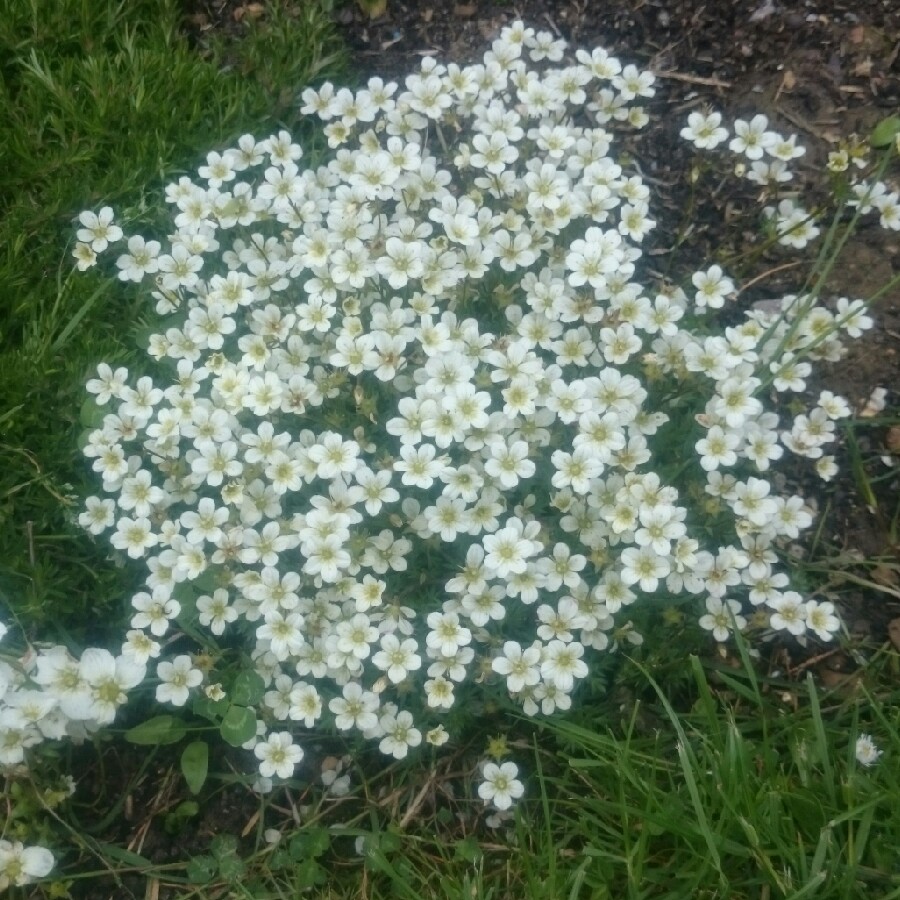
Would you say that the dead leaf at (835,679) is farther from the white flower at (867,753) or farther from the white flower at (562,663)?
the white flower at (562,663)

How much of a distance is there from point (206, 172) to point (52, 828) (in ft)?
8.14

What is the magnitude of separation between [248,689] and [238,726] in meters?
0.13

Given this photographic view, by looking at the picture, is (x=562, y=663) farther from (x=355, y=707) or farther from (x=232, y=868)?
(x=232, y=868)

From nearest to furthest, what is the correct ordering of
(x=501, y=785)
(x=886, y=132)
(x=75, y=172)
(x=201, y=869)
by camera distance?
(x=501, y=785), (x=201, y=869), (x=886, y=132), (x=75, y=172)

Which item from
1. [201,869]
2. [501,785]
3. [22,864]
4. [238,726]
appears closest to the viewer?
[22,864]

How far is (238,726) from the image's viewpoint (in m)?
3.00

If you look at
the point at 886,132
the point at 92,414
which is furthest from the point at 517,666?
the point at 886,132

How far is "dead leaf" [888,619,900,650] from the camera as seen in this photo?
3539 millimetres

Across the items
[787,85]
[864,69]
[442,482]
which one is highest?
[864,69]

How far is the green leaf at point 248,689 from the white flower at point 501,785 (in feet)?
2.70

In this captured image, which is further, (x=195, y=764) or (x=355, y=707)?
(x=195, y=764)

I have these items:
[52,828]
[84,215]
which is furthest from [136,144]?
[52,828]

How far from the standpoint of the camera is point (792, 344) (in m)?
3.28

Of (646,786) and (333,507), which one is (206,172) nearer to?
(333,507)
